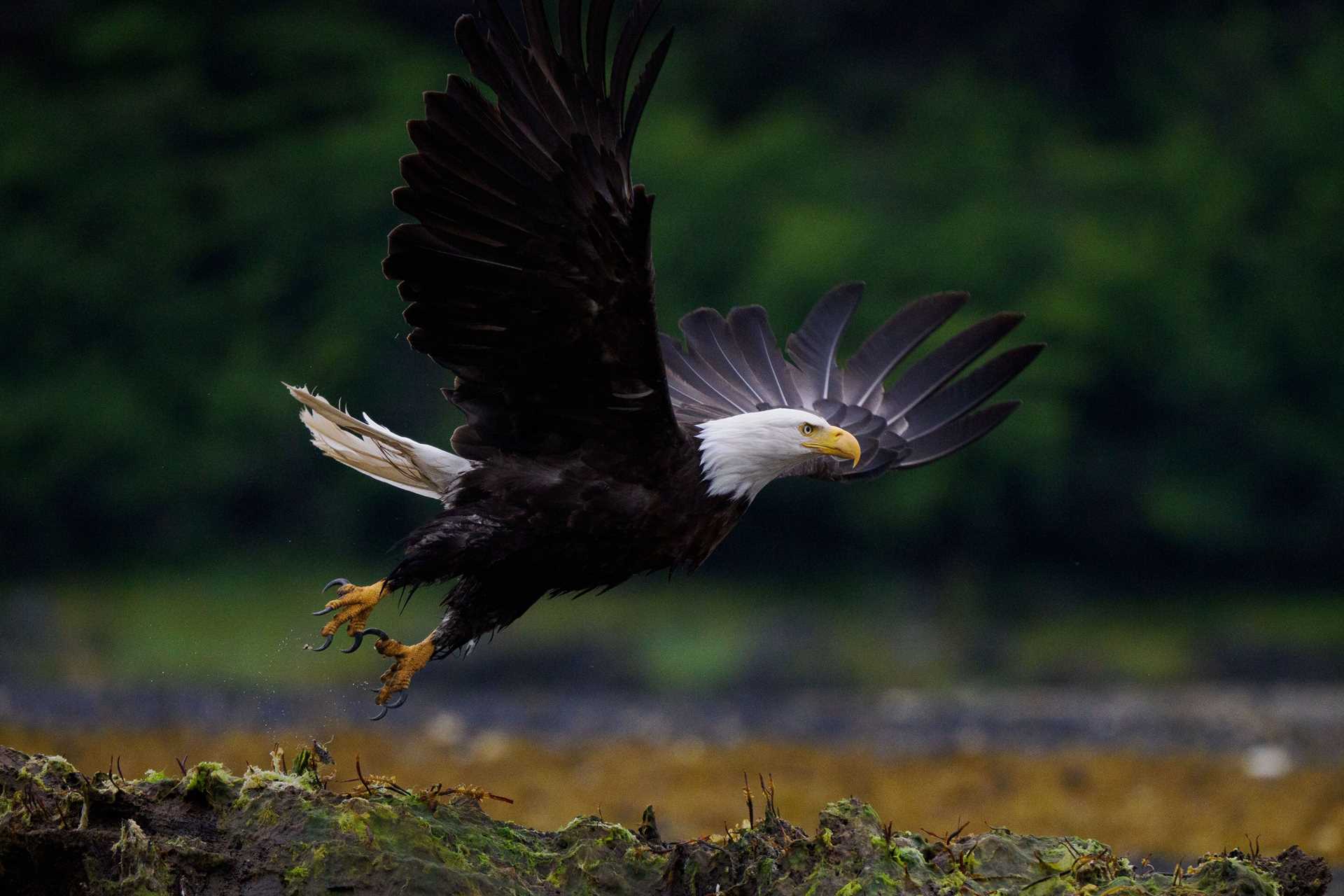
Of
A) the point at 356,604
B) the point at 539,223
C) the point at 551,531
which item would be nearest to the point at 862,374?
the point at 551,531

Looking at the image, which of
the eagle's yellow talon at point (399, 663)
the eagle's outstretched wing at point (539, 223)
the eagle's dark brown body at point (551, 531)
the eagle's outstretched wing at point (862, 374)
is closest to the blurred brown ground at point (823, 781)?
the eagle's outstretched wing at point (862, 374)

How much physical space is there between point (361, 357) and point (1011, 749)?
7947 mm

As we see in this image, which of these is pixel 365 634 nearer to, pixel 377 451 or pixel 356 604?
pixel 356 604

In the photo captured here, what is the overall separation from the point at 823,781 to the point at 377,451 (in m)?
6.13

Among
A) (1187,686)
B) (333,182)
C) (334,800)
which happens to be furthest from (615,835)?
(333,182)

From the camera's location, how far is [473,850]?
13.5 feet

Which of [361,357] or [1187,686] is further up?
[361,357]

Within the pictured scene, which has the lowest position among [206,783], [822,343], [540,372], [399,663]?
[206,783]

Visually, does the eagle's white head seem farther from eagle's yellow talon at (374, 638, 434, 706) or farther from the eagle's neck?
eagle's yellow talon at (374, 638, 434, 706)

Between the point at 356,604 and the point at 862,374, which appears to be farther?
the point at 862,374

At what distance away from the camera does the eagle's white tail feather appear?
541 centimetres

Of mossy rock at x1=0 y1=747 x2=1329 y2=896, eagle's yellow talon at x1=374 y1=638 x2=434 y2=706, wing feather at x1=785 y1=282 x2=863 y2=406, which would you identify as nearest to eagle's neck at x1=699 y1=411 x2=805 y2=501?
eagle's yellow talon at x1=374 y1=638 x2=434 y2=706

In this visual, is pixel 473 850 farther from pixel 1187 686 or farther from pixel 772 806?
pixel 1187 686

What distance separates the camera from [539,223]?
486cm
